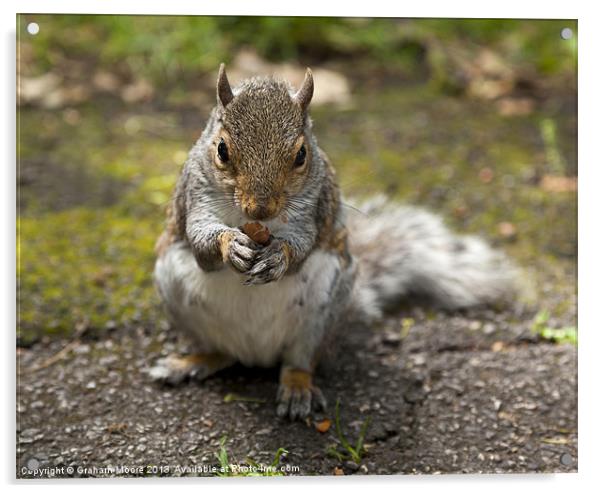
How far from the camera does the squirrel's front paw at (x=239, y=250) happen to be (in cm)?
194

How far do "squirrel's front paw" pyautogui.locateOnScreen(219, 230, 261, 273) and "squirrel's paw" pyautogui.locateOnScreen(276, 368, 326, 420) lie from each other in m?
0.53

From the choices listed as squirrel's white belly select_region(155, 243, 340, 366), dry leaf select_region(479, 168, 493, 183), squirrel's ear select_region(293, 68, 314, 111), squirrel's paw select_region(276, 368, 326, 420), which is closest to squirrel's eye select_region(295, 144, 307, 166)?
squirrel's ear select_region(293, 68, 314, 111)

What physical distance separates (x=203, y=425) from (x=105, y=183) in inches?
49.7

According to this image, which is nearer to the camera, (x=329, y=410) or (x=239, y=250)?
(x=239, y=250)

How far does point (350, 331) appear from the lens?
8.75ft

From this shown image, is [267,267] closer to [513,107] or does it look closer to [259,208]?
[259,208]

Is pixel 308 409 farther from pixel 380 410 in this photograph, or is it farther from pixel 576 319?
pixel 576 319

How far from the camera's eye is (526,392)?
2.47 meters

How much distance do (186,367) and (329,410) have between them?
0.43 metres

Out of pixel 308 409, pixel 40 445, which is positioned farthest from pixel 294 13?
pixel 40 445
